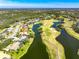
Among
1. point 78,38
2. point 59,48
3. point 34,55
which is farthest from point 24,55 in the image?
point 78,38

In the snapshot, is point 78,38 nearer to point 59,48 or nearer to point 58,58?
point 59,48

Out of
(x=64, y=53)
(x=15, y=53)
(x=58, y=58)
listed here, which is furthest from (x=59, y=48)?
(x=15, y=53)

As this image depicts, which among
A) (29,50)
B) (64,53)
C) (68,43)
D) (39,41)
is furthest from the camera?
(39,41)

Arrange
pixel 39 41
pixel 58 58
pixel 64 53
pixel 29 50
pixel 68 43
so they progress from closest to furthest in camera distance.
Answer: pixel 58 58, pixel 64 53, pixel 29 50, pixel 68 43, pixel 39 41

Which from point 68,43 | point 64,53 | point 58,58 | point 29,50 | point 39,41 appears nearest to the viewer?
point 58,58

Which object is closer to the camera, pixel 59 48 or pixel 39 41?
pixel 59 48

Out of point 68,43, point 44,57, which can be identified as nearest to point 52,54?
point 44,57

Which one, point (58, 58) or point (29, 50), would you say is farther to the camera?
point (29, 50)

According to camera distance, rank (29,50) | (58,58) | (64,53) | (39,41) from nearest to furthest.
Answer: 1. (58,58)
2. (64,53)
3. (29,50)
4. (39,41)

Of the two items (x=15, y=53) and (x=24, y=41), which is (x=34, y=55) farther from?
(x=24, y=41)
